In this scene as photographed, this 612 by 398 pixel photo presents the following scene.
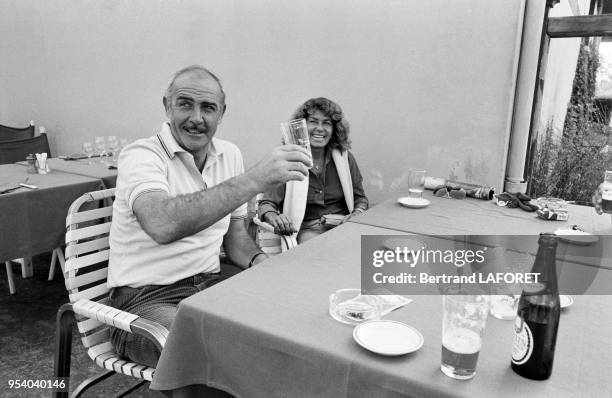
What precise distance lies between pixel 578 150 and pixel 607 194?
127cm

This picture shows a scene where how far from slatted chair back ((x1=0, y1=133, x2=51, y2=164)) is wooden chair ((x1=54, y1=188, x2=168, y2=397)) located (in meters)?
2.80

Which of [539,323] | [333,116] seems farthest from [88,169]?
[539,323]

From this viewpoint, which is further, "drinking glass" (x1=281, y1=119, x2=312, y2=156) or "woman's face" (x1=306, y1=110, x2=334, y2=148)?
"woman's face" (x1=306, y1=110, x2=334, y2=148)

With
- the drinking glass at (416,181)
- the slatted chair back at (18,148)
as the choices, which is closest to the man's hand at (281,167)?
the drinking glass at (416,181)

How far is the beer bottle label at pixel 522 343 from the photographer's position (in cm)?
78

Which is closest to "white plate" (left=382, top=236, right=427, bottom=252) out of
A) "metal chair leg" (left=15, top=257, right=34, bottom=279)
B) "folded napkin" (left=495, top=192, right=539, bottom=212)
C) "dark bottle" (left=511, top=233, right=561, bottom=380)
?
"dark bottle" (left=511, top=233, right=561, bottom=380)

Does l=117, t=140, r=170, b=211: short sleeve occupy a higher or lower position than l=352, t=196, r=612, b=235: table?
higher

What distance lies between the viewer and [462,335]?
80 cm

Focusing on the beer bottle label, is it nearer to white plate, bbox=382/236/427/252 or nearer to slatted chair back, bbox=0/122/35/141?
white plate, bbox=382/236/427/252

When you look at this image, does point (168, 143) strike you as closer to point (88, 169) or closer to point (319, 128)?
point (319, 128)

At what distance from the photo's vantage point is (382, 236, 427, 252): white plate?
151 cm

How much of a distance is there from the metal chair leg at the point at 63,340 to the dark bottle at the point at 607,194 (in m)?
2.06

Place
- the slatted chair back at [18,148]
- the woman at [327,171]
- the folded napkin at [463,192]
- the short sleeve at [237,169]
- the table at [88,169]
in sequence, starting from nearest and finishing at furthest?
the short sleeve at [237,169], the folded napkin at [463,192], the woman at [327,171], the table at [88,169], the slatted chair back at [18,148]

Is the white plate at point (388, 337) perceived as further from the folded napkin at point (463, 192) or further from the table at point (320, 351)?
the folded napkin at point (463, 192)
